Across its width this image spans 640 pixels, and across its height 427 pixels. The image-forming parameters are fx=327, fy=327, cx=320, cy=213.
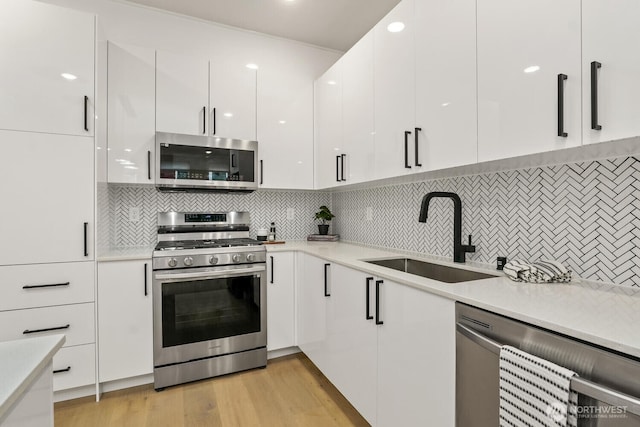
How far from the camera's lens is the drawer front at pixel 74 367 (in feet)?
6.43

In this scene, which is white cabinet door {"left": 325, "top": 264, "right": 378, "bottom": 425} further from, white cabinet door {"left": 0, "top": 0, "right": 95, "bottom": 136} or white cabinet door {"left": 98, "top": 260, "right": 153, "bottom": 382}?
white cabinet door {"left": 0, "top": 0, "right": 95, "bottom": 136}

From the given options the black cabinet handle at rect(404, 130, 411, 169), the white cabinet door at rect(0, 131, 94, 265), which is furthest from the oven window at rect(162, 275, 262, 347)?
the black cabinet handle at rect(404, 130, 411, 169)

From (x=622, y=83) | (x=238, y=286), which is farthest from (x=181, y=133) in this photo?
(x=622, y=83)

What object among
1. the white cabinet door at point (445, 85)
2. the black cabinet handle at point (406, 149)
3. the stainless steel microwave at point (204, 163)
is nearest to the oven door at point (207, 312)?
the stainless steel microwave at point (204, 163)

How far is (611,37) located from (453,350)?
3.56 ft

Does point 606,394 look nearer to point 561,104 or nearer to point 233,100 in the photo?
point 561,104

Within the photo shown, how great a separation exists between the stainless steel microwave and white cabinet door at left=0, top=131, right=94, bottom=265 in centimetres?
49

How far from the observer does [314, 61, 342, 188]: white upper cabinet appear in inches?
102

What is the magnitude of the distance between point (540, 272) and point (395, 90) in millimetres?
1192

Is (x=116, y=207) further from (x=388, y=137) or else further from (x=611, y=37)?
(x=611, y=37)

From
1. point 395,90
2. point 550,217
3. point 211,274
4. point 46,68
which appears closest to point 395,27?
point 395,90

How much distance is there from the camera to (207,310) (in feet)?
7.63

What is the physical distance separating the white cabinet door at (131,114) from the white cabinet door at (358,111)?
4.75 ft

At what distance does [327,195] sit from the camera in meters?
3.44
